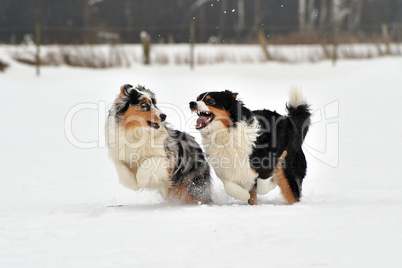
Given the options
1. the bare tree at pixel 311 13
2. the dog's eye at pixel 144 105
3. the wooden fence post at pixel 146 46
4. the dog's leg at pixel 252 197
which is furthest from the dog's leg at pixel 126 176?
the bare tree at pixel 311 13

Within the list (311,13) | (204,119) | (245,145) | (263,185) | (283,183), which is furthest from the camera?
(311,13)

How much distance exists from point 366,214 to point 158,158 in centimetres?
181

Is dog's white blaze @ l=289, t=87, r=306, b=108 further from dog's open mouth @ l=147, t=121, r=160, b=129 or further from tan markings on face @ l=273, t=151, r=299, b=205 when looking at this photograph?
dog's open mouth @ l=147, t=121, r=160, b=129

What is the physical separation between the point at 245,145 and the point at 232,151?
0.44ft

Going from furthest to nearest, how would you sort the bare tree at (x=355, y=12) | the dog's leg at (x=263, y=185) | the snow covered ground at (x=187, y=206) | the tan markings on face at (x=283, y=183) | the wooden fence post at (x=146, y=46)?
1. the bare tree at (x=355, y=12)
2. the wooden fence post at (x=146, y=46)
3. the tan markings on face at (x=283, y=183)
4. the dog's leg at (x=263, y=185)
5. the snow covered ground at (x=187, y=206)

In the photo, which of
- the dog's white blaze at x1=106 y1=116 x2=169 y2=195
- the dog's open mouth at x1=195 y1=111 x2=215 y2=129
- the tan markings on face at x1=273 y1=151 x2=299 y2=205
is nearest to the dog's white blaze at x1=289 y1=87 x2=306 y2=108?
the tan markings on face at x1=273 y1=151 x2=299 y2=205

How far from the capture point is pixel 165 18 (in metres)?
25.1

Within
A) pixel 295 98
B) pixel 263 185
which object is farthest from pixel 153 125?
pixel 295 98

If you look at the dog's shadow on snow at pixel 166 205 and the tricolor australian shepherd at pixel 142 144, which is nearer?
the dog's shadow on snow at pixel 166 205

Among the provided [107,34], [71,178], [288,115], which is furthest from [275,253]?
[107,34]

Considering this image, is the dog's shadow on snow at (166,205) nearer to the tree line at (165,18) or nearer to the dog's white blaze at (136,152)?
the dog's white blaze at (136,152)

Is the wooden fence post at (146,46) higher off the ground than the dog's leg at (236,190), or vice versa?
the wooden fence post at (146,46)

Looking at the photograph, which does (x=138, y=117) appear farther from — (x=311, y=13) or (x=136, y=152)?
(x=311, y=13)

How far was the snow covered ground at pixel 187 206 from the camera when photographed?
3.16m
